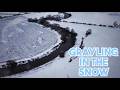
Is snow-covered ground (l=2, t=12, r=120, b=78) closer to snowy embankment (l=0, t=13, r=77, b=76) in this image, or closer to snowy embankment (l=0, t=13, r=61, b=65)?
snowy embankment (l=0, t=13, r=77, b=76)

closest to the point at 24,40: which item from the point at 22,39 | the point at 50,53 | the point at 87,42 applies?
the point at 22,39

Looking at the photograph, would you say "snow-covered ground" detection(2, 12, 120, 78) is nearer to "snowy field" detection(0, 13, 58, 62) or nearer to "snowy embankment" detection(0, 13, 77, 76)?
"snowy embankment" detection(0, 13, 77, 76)

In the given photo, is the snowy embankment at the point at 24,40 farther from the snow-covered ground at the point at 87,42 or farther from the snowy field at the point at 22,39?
the snow-covered ground at the point at 87,42

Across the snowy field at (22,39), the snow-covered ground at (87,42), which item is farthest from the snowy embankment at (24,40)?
the snow-covered ground at (87,42)

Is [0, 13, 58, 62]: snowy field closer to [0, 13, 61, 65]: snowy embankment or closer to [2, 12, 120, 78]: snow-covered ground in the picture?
[0, 13, 61, 65]: snowy embankment

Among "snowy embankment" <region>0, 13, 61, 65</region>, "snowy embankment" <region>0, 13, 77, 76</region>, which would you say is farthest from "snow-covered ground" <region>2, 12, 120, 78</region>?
"snowy embankment" <region>0, 13, 61, 65</region>

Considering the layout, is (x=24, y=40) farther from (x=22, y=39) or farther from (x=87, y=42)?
(x=87, y=42)
